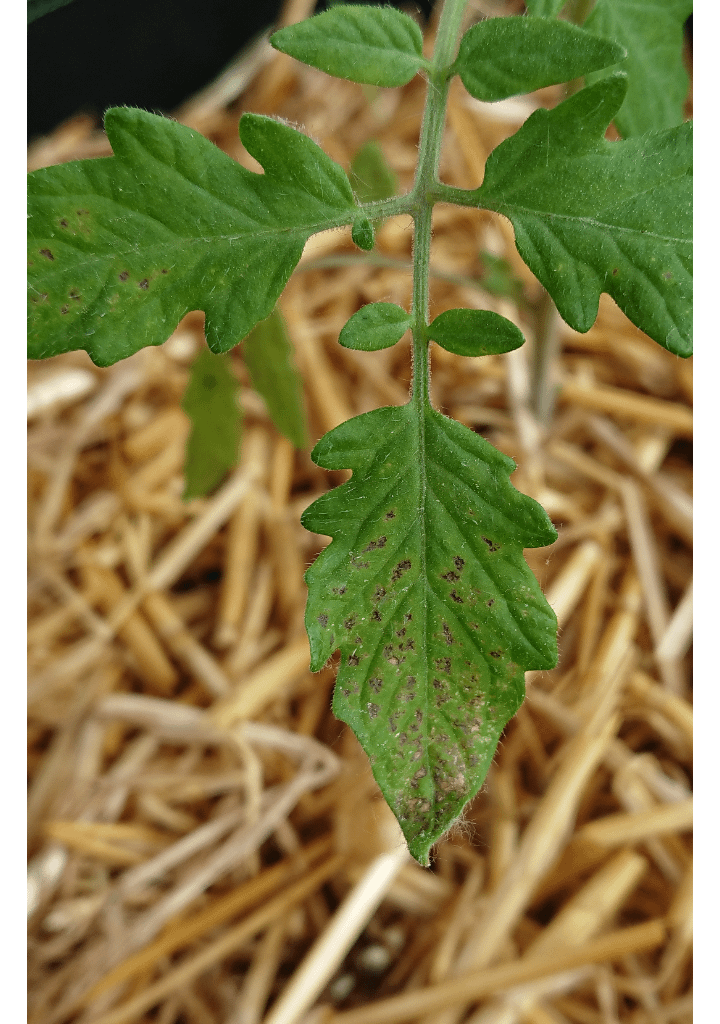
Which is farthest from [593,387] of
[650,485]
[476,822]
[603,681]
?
[476,822]

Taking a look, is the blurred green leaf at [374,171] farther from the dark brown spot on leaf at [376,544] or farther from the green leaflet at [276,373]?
the dark brown spot on leaf at [376,544]

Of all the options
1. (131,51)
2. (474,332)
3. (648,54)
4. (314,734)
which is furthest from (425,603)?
(131,51)

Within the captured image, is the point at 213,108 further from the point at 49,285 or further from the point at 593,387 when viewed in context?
the point at 49,285

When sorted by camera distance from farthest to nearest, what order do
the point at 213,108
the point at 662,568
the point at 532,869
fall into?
1. the point at 213,108
2. the point at 662,568
3. the point at 532,869

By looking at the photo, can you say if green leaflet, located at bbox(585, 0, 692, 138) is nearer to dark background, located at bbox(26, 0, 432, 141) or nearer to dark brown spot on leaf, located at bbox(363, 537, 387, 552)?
Result: dark brown spot on leaf, located at bbox(363, 537, 387, 552)

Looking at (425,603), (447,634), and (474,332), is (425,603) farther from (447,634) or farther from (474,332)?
(474,332)

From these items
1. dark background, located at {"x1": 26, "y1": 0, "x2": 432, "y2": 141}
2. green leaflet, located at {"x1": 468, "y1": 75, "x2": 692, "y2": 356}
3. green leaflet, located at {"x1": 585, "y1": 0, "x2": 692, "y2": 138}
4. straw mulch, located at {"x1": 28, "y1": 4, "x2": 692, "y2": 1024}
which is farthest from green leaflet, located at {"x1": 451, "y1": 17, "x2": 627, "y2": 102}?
dark background, located at {"x1": 26, "y1": 0, "x2": 432, "y2": 141}
